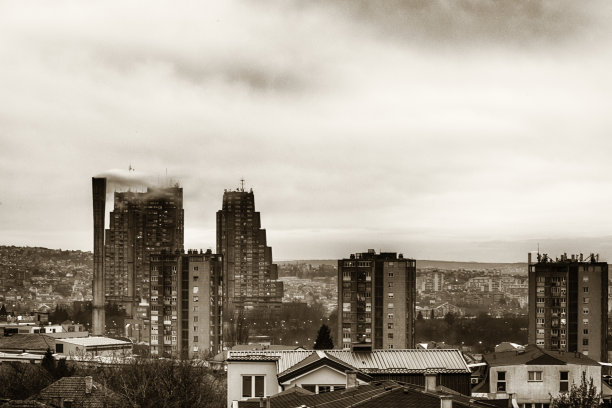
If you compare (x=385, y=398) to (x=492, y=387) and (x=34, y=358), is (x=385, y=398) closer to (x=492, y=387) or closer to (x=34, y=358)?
(x=492, y=387)

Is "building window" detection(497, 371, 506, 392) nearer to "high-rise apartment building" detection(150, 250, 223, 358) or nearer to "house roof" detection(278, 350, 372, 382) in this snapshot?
"house roof" detection(278, 350, 372, 382)

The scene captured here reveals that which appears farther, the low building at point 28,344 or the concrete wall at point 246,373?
the low building at point 28,344

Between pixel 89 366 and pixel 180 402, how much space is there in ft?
118

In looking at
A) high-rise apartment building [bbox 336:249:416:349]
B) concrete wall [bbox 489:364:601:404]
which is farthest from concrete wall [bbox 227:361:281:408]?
high-rise apartment building [bbox 336:249:416:349]

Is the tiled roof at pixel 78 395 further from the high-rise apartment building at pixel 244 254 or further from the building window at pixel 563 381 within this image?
the high-rise apartment building at pixel 244 254

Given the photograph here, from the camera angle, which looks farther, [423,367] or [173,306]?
[173,306]

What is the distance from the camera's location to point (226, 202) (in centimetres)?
19625

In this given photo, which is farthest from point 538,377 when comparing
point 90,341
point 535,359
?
point 90,341

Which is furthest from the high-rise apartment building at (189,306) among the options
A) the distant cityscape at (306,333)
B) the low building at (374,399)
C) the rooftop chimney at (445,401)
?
the rooftop chimney at (445,401)

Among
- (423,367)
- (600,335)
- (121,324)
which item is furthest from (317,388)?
(121,324)

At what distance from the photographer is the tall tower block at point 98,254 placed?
521 feet

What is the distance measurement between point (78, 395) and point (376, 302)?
194 feet

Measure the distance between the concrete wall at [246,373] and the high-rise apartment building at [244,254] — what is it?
155 metres

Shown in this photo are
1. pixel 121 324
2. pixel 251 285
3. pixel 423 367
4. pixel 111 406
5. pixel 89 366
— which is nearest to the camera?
pixel 423 367
